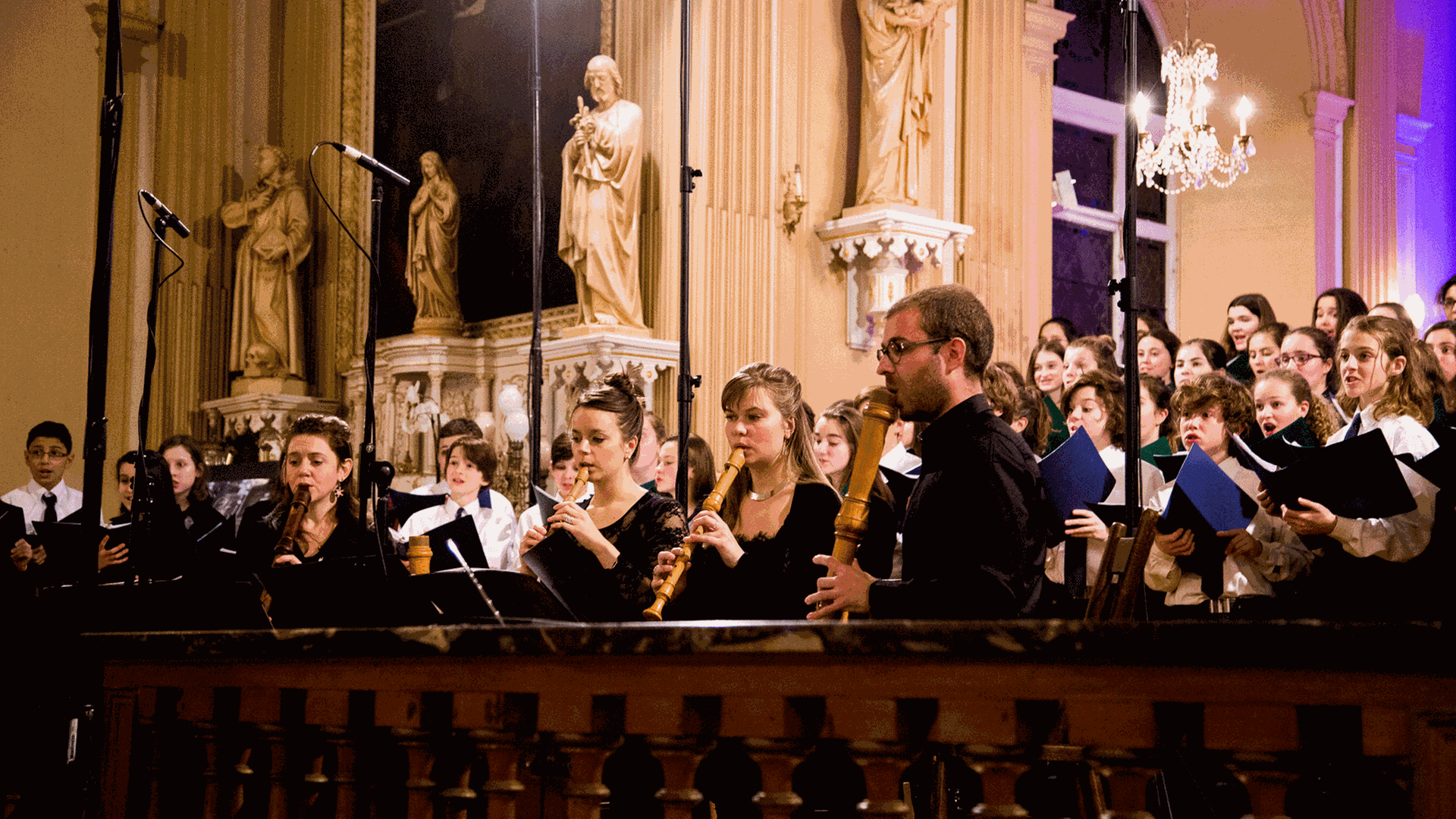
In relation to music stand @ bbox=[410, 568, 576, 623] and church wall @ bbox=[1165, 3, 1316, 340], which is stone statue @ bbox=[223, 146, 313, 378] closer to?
church wall @ bbox=[1165, 3, 1316, 340]

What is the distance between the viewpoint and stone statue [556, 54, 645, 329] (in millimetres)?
7652

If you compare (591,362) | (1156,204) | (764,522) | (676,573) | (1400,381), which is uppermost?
(1156,204)

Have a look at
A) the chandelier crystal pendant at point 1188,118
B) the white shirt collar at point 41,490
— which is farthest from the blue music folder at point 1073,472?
the chandelier crystal pendant at point 1188,118

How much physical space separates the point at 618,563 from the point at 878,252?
4600 mm

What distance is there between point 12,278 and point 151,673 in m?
8.16

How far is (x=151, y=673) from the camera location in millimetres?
2186

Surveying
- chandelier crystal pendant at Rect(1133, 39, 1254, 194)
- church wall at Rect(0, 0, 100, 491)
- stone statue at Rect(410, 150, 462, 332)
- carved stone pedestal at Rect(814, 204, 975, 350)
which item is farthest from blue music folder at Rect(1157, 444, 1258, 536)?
church wall at Rect(0, 0, 100, 491)

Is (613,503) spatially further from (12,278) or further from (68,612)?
(12,278)

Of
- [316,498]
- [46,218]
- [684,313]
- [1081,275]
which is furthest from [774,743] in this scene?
[1081,275]

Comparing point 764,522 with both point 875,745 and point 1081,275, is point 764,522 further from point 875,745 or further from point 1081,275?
point 1081,275

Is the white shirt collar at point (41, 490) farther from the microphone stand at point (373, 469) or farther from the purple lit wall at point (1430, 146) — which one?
the purple lit wall at point (1430, 146)

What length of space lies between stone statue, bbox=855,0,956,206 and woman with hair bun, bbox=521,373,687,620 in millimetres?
4386

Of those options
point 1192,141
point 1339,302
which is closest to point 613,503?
Result: point 1339,302

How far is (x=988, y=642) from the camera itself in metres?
1.58
